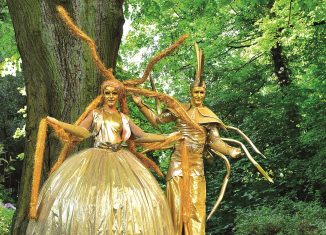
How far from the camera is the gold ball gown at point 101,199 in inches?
98.5

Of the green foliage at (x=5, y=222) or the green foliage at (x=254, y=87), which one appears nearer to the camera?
the green foliage at (x=5, y=222)

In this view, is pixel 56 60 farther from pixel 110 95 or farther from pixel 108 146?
pixel 108 146

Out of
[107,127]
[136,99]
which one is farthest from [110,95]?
[136,99]

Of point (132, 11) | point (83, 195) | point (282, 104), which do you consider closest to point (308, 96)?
point (282, 104)

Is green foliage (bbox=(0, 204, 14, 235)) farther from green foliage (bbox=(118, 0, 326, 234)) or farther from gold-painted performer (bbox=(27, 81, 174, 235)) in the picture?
gold-painted performer (bbox=(27, 81, 174, 235))

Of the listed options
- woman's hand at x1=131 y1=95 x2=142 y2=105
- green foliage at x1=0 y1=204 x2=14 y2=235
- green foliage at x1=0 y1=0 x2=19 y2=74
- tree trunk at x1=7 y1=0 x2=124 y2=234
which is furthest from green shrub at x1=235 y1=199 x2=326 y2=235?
woman's hand at x1=131 y1=95 x2=142 y2=105

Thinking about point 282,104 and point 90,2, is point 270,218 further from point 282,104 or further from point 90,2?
point 90,2

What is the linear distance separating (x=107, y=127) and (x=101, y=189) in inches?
16.8

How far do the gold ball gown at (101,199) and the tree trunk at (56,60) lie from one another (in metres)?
1.10

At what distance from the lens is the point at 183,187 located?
3221mm

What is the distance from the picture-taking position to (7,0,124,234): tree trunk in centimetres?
379

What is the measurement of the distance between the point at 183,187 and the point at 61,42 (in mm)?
1388

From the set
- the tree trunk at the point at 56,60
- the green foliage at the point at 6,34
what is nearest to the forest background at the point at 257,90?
the green foliage at the point at 6,34

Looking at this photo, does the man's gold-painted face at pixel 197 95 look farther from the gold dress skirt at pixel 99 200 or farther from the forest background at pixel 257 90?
the forest background at pixel 257 90
